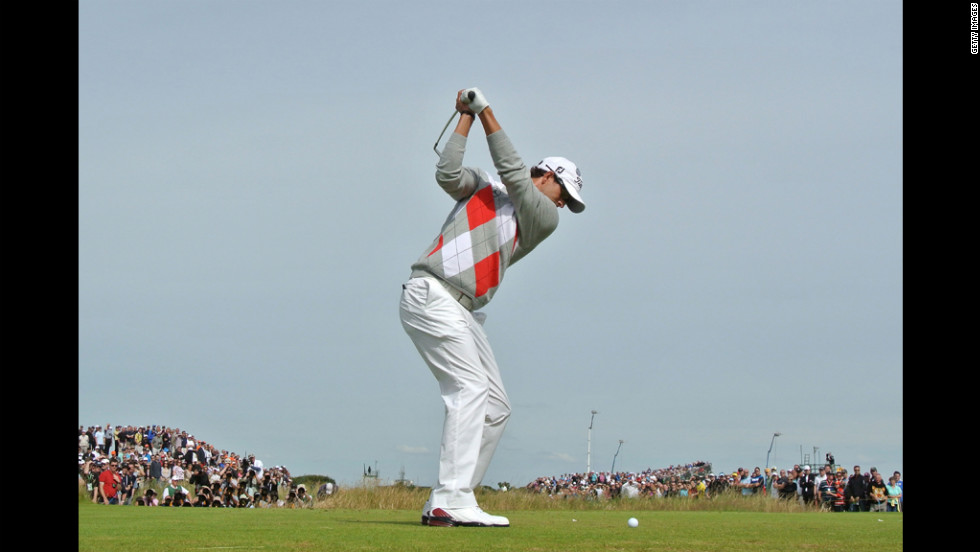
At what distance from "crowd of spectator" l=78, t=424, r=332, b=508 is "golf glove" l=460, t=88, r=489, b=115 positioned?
9013 mm

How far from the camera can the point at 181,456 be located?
95.3 feet

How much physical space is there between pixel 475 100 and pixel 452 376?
1.73 metres

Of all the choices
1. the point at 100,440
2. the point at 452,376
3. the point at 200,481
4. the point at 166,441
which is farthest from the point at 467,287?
the point at 166,441

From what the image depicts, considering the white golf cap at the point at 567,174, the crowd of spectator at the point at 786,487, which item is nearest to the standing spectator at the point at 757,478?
the crowd of spectator at the point at 786,487

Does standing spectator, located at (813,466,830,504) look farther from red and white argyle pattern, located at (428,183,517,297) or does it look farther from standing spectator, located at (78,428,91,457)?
standing spectator, located at (78,428,91,457)

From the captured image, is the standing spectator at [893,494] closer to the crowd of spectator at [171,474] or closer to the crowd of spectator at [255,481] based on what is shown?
the crowd of spectator at [255,481]

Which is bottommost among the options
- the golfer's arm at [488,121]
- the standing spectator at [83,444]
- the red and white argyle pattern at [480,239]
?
the standing spectator at [83,444]

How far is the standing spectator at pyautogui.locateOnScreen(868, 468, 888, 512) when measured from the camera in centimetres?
1980

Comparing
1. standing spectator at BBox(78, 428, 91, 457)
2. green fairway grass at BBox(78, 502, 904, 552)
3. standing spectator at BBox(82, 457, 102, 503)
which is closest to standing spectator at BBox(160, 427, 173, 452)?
standing spectator at BBox(78, 428, 91, 457)

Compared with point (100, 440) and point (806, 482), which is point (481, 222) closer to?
point (806, 482)

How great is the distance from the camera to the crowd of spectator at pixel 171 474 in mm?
20516

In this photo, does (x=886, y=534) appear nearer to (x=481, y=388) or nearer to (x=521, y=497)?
(x=481, y=388)

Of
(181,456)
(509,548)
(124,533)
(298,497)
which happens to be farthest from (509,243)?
(181,456)
